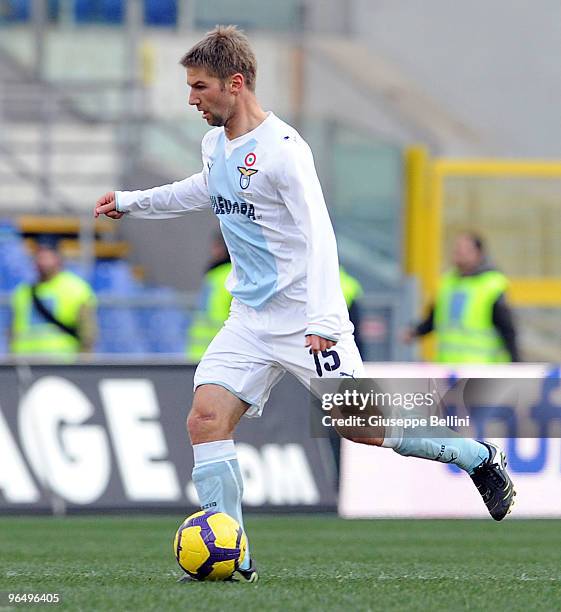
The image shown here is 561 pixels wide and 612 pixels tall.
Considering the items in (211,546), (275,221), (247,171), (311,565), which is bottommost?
(311,565)

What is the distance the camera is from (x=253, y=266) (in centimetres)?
593

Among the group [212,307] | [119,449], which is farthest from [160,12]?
[119,449]

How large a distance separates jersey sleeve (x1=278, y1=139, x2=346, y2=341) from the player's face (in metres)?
0.26

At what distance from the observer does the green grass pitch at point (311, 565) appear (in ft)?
17.5

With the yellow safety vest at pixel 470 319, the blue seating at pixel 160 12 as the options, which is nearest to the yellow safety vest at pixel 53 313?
the yellow safety vest at pixel 470 319

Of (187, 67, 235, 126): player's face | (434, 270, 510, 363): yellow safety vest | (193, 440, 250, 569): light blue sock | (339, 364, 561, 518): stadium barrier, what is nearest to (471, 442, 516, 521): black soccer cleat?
(193, 440, 250, 569): light blue sock

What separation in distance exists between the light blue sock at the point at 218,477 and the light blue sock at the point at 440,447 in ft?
1.85

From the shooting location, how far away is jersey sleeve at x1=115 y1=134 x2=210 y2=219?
6211 millimetres

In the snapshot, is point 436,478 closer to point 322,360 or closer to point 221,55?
point 322,360

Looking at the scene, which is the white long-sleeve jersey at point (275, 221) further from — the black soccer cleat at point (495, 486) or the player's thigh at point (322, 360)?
the black soccer cleat at point (495, 486)

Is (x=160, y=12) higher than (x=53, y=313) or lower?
higher

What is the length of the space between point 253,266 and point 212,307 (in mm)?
6109

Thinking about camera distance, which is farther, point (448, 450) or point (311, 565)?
point (311, 565)

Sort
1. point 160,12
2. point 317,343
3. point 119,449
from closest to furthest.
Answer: point 317,343 < point 119,449 < point 160,12
